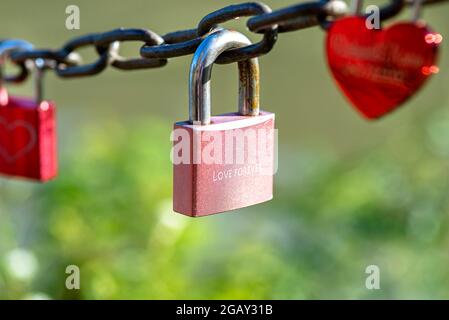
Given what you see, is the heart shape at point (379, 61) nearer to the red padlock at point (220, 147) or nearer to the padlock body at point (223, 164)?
the red padlock at point (220, 147)

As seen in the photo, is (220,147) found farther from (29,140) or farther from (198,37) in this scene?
(29,140)

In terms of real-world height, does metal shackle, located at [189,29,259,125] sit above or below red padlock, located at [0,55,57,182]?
above

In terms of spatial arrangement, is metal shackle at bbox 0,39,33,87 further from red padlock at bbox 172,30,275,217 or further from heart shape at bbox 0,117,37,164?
red padlock at bbox 172,30,275,217

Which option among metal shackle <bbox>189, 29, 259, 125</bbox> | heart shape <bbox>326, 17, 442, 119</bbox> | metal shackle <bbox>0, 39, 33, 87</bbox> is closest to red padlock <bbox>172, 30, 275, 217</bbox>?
metal shackle <bbox>189, 29, 259, 125</bbox>

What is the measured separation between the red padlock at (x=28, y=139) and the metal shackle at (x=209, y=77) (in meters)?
0.76

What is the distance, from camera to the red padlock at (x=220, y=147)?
4.33 feet

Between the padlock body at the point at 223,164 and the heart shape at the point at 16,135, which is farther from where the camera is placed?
the heart shape at the point at 16,135

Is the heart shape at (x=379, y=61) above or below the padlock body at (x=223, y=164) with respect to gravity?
above

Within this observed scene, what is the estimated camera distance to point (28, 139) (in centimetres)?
207

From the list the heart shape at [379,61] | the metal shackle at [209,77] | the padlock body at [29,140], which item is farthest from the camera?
the padlock body at [29,140]

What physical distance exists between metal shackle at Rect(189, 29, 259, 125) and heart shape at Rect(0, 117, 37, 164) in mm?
798

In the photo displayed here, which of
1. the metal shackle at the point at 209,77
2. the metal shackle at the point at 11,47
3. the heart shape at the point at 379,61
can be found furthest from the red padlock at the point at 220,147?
the metal shackle at the point at 11,47

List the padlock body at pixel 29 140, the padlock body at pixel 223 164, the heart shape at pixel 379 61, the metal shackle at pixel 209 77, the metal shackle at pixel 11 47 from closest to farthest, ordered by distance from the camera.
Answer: the heart shape at pixel 379 61
the metal shackle at pixel 209 77
the padlock body at pixel 223 164
the metal shackle at pixel 11 47
the padlock body at pixel 29 140

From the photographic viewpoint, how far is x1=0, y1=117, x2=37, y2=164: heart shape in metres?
2.06
